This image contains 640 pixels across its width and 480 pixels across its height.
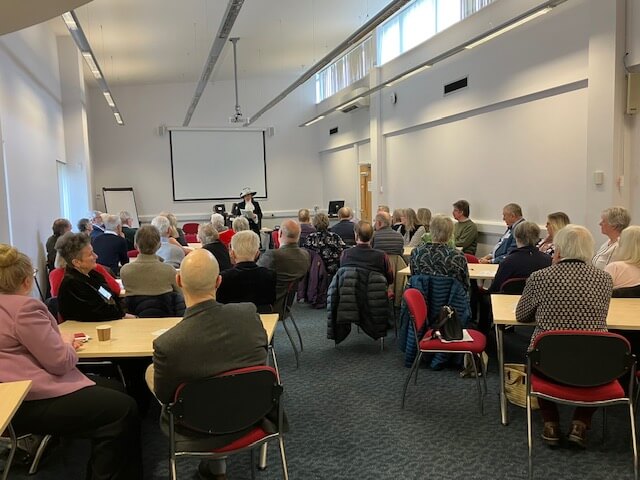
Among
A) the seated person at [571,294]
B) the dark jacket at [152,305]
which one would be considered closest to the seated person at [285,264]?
the dark jacket at [152,305]

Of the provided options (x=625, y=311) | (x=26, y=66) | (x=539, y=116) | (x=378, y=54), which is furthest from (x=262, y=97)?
(x=625, y=311)

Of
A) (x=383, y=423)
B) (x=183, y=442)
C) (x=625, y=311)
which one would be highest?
(x=625, y=311)

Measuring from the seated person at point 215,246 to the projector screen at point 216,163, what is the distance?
8638 millimetres

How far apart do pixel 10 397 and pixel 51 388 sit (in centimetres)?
29

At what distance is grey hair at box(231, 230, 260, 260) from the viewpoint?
12.9 ft

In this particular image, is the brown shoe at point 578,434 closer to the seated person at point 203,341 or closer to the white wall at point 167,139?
the seated person at point 203,341

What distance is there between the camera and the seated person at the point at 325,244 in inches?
257

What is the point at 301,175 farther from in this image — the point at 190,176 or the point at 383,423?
the point at 383,423

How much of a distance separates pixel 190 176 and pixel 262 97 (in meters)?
2.79

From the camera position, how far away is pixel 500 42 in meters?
7.00

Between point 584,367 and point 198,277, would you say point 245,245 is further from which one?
point 584,367

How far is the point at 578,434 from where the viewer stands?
3020mm

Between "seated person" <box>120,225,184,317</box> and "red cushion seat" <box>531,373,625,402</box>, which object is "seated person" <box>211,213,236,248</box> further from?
"red cushion seat" <box>531,373,625,402</box>

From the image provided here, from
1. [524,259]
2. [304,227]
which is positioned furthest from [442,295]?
[304,227]
